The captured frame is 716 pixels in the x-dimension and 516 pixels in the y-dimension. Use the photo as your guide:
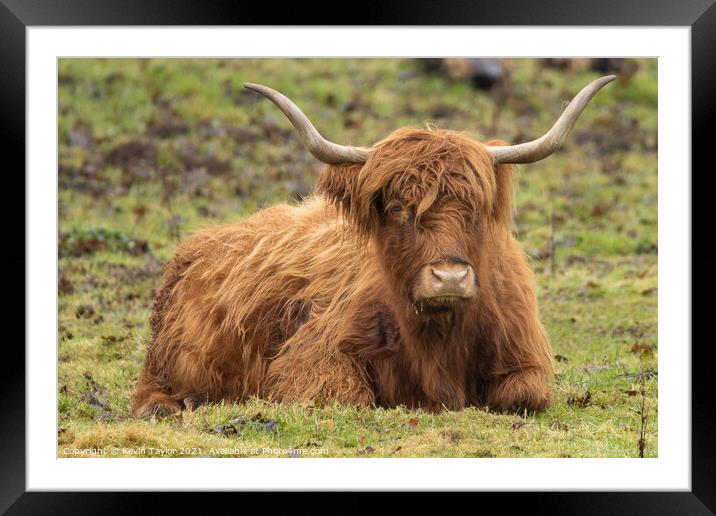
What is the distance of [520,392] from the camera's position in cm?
681

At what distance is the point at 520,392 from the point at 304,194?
8.19 metres

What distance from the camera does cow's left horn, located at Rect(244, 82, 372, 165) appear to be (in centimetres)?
644

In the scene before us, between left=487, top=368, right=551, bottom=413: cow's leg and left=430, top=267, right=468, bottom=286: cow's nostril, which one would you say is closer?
left=430, top=267, right=468, bottom=286: cow's nostril

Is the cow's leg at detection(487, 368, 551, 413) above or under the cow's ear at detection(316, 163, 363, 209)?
under

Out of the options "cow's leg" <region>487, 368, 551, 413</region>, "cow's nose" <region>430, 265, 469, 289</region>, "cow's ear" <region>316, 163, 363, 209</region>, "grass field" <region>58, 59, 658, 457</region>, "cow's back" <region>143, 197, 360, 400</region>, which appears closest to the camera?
"cow's nose" <region>430, 265, 469, 289</region>

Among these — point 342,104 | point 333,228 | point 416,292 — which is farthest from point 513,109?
point 416,292

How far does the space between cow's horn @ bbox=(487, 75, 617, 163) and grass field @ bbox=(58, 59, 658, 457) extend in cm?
63

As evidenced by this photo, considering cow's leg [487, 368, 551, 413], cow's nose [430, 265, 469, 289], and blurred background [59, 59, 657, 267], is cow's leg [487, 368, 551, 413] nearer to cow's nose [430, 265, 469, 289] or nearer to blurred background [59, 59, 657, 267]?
cow's nose [430, 265, 469, 289]

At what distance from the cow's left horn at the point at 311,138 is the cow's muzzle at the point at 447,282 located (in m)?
0.95

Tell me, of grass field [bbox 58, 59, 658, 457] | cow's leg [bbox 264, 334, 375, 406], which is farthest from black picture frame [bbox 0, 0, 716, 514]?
cow's leg [bbox 264, 334, 375, 406]

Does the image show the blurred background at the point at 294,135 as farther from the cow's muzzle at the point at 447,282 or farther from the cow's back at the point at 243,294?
the cow's muzzle at the point at 447,282
